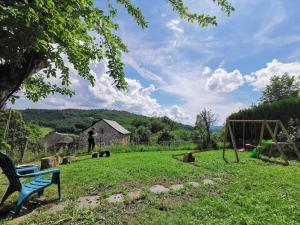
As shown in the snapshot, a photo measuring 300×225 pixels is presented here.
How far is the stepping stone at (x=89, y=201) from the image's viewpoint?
16.7 ft

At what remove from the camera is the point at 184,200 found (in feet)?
18.0

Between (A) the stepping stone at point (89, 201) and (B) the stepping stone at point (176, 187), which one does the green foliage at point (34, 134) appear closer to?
(A) the stepping stone at point (89, 201)

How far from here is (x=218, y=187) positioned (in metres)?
6.63

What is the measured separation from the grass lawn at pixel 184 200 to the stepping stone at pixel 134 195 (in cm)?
12

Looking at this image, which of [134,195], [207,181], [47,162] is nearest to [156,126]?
[47,162]

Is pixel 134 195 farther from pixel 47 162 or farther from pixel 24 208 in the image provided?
pixel 47 162

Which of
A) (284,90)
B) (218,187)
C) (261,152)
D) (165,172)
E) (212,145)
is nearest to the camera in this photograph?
(218,187)

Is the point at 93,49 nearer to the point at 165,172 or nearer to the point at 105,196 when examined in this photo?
the point at 105,196

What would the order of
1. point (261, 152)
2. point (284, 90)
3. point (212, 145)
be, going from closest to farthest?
point (261, 152), point (212, 145), point (284, 90)

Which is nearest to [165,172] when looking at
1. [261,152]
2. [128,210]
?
[128,210]

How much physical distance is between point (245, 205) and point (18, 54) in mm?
4474

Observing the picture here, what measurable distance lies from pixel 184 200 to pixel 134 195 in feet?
3.38

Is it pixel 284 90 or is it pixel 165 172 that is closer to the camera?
pixel 165 172

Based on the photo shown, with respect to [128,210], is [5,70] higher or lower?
higher
